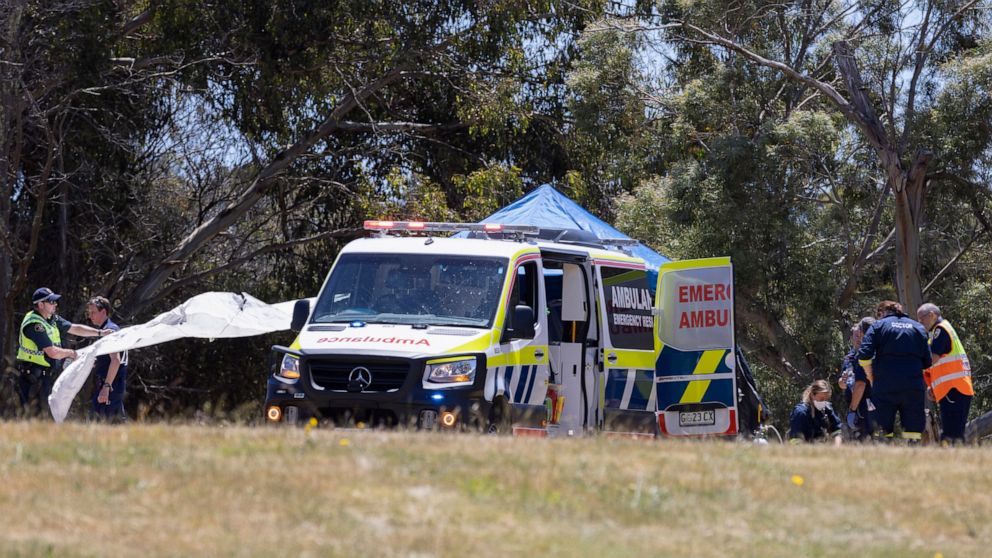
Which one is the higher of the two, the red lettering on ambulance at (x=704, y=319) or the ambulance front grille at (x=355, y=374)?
the red lettering on ambulance at (x=704, y=319)

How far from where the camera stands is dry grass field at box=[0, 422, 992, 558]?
638 cm

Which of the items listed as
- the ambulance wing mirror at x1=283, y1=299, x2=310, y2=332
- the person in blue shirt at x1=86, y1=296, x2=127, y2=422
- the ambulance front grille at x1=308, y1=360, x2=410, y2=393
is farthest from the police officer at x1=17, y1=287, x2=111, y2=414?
the ambulance front grille at x1=308, y1=360, x2=410, y2=393

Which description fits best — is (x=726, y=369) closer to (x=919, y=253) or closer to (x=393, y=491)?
(x=393, y=491)

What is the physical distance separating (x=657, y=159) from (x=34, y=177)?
460 inches

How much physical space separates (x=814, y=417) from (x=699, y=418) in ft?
4.21

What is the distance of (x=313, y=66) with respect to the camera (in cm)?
2347

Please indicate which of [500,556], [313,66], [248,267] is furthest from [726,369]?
[248,267]

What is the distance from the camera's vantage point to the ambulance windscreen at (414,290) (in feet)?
38.2

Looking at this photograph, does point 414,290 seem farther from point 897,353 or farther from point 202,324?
point 202,324

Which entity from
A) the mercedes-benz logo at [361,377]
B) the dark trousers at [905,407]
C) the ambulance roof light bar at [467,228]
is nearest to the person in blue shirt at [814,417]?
the dark trousers at [905,407]

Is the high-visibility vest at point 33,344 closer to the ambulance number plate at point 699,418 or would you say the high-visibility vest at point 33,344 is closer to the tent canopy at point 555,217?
the tent canopy at point 555,217

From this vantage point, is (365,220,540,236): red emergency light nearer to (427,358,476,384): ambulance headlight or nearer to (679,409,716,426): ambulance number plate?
(427,358,476,384): ambulance headlight

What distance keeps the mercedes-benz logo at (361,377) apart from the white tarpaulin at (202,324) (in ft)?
13.5

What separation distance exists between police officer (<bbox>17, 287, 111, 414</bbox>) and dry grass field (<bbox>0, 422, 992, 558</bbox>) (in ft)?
15.1
